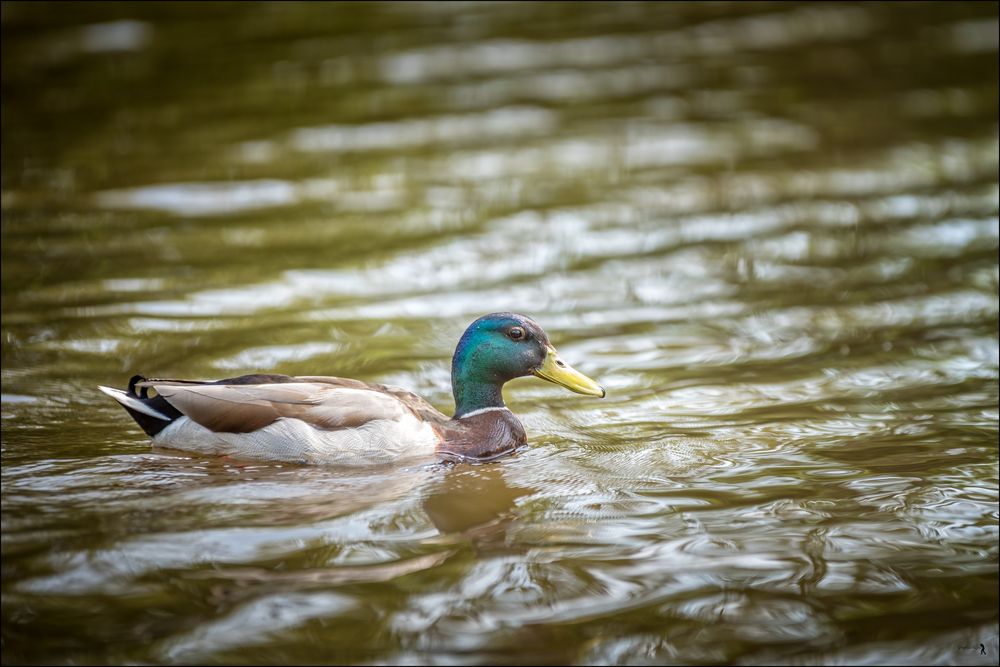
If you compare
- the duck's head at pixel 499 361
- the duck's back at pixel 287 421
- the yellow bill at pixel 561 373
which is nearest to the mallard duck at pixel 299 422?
the duck's back at pixel 287 421

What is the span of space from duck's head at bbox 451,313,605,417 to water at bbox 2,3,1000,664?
1.26 feet

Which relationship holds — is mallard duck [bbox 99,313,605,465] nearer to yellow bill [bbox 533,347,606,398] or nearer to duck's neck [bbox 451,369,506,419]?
duck's neck [bbox 451,369,506,419]

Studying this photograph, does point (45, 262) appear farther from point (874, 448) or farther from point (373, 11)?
point (373, 11)

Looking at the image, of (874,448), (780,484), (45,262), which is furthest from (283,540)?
(45,262)

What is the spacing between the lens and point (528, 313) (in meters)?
9.88

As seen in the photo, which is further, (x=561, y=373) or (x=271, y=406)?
(x=561, y=373)

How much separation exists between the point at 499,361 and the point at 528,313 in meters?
2.46

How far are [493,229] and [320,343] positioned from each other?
122 inches

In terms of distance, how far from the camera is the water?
5.37 metres

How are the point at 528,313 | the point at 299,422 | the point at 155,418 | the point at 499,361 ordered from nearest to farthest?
1. the point at 299,422
2. the point at 155,418
3. the point at 499,361
4. the point at 528,313
